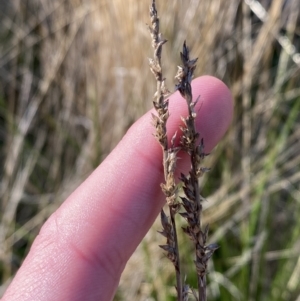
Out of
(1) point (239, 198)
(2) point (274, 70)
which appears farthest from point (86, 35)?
(1) point (239, 198)

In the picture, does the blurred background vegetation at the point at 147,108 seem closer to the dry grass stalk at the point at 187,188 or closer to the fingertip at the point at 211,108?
the fingertip at the point at 211,108

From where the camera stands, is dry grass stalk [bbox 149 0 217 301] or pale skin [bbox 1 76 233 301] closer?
dry grass stalk [bbox 149 0 217 301]

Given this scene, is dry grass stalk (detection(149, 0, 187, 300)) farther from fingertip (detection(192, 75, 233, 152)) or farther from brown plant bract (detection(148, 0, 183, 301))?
fingertip (detection(192, 75, 233, 152))

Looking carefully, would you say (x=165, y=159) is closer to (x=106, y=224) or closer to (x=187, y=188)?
(x=187, y=188)

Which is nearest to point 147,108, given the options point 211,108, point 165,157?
point 211,108

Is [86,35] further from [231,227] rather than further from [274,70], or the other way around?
[231,227]

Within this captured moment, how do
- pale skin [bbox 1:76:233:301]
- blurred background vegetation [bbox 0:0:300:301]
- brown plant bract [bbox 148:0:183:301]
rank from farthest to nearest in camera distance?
blurred background vegetation [bbox 0:0:300:301], pale skin [bbox 1:76:233:301], brown plant bract [bbox 148:0:183:301]

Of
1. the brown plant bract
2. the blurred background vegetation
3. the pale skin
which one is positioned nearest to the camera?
the brown plant bract

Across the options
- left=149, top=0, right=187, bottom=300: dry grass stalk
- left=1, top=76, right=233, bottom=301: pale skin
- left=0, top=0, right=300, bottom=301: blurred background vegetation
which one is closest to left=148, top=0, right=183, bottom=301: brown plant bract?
left=149, top=0, right=187, bottom=300: dry grass stalk
